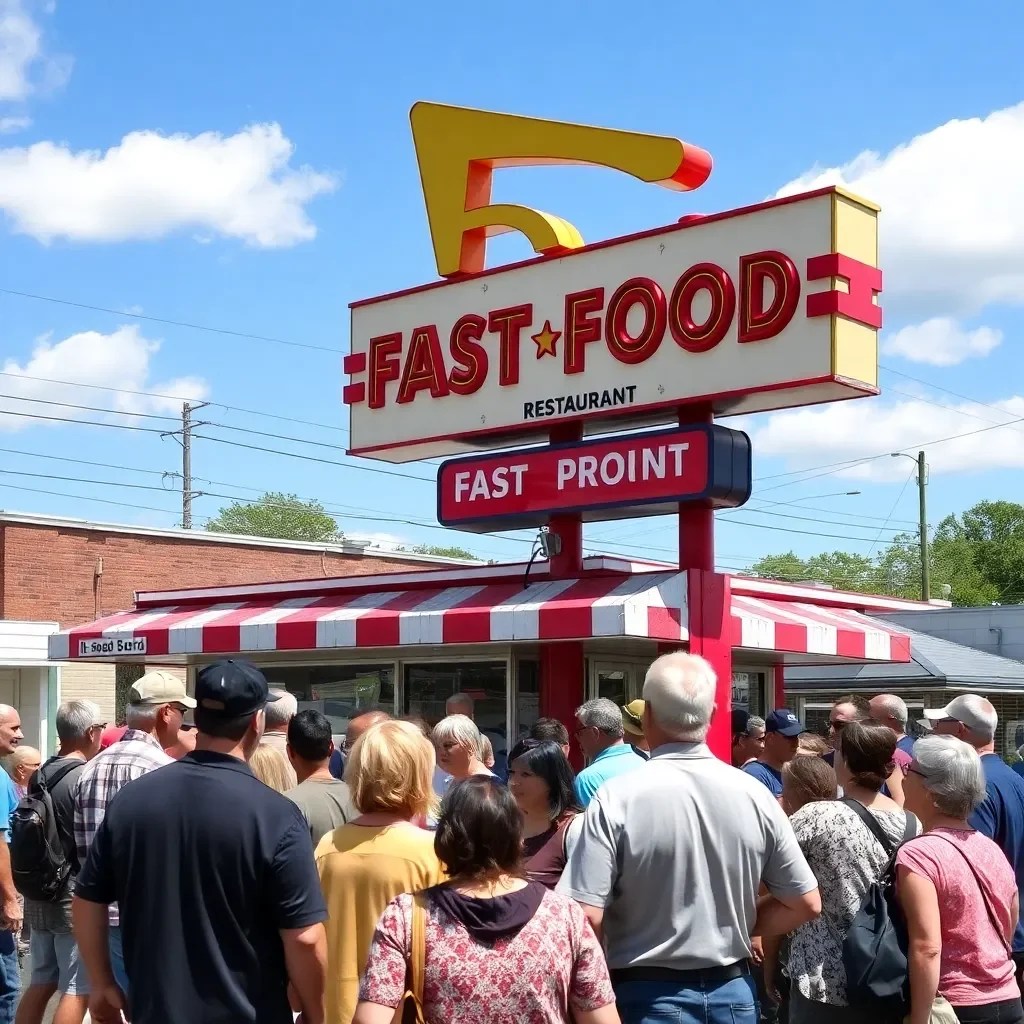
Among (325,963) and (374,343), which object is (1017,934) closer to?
(325,963)

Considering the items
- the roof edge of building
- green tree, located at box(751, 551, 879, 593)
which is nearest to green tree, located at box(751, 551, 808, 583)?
green tree, located at box(751, 551, 879, 593)

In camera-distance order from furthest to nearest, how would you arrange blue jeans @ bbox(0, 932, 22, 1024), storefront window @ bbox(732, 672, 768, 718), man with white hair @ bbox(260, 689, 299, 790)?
storefront window @ bbox(732, 672, 768, 718) < blue jeans @ bbox(0, 932, 22, 1024) < man with white hair @ bbox(260, 689, 299, 790)

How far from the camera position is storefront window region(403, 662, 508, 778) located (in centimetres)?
1450

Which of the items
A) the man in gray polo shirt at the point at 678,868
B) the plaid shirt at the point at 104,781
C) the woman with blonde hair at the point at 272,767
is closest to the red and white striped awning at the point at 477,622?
the woman with blonde hair at the point at 272,767

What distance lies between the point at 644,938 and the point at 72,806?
394 cm

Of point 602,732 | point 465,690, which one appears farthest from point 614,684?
point 602,732

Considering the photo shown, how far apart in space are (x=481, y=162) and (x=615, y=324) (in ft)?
9.17

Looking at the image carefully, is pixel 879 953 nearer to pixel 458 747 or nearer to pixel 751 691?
pixel 458 747

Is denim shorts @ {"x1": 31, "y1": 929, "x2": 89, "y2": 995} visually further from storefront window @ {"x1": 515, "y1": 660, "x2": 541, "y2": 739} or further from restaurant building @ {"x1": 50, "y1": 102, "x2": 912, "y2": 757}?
storefront window @ {"x1": 515, "y1": 660, "x2": 541, "y2": 739}

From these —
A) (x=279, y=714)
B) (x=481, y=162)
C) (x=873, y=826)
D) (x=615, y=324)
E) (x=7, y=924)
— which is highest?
(x=481, y=162)

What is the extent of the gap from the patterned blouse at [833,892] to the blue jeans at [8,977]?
4365mm

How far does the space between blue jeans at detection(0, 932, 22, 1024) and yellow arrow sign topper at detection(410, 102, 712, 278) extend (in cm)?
878

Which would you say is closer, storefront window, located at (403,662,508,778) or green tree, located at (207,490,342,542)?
storefront window, located at (403,662,508,778)

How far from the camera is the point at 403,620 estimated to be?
13.8 metres
